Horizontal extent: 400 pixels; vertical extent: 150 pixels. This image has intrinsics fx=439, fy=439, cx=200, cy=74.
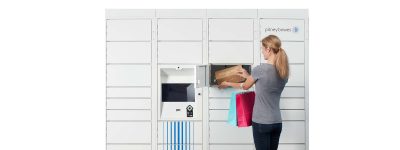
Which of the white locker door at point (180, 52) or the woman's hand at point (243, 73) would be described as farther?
the white locker door at point (180, 52)

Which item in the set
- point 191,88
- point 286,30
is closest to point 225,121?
point 191,88

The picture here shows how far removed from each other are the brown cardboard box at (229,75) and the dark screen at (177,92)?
352mm

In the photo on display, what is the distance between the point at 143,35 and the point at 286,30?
5.37 feet

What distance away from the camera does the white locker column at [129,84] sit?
5.02m

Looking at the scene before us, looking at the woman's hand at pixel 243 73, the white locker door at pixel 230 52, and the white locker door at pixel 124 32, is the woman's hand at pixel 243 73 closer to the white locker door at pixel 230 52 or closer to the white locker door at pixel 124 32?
the white locker door at pixel 230 52

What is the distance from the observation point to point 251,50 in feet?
16.4

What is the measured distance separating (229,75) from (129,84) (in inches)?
45.2

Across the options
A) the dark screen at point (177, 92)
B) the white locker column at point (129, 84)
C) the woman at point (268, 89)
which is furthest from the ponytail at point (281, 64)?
the white locker column at point (129, 84)

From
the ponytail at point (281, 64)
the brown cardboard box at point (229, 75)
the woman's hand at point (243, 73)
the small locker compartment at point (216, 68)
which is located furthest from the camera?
the small locker compartment at point (216, 68)

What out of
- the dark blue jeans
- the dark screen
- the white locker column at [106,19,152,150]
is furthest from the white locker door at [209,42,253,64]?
the dark blue jeans

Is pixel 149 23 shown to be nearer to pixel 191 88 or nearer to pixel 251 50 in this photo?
pixel 191 88

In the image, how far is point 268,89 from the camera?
4316 millimetres

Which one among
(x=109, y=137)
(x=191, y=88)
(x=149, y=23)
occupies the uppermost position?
(x=149, y=23)

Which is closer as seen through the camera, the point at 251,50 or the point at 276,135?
the point at 276,135
